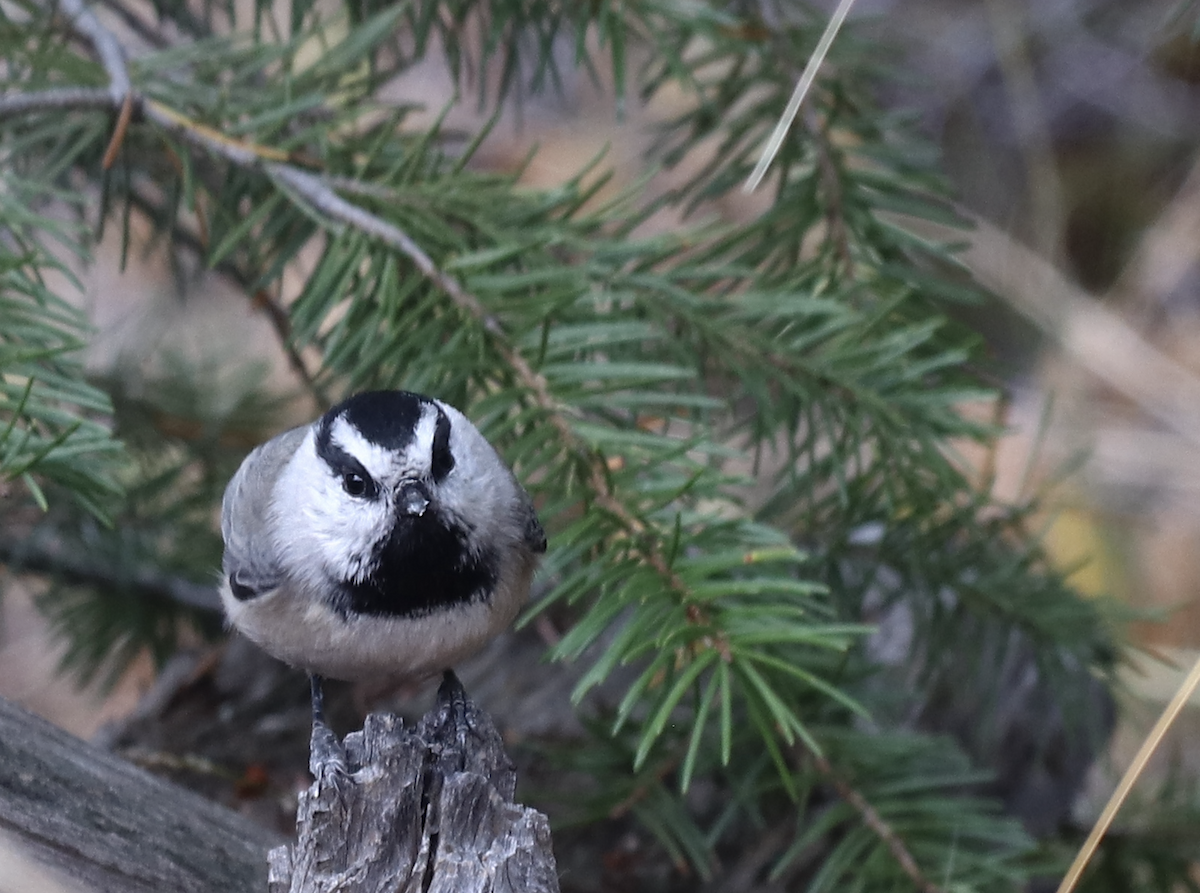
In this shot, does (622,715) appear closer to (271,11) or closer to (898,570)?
(898,570)

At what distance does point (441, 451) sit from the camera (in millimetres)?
1435

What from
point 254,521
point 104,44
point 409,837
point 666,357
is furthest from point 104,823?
point 104,44

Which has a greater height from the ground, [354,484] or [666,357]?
[666,357]

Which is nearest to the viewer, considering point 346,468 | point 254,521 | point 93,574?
point 346,468

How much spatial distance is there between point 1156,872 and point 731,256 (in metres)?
1.04

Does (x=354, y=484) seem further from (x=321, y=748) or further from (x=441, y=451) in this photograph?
(x=321, y=748)

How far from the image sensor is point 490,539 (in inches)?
58.9

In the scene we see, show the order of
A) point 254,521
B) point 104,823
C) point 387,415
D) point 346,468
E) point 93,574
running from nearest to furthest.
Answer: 1. point 104,823
2. point 387,415
3. point 346,468
4. point 254,521
5. point 93,574

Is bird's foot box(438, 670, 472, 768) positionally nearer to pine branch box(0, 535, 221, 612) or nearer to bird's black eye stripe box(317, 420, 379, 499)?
bird's black eye stripe box(317, 420, 379, 499)

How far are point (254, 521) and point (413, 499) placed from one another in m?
0.29

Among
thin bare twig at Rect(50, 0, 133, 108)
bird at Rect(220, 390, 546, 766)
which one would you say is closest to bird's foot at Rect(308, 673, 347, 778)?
bird at Rect(220, 390, 546, 766)

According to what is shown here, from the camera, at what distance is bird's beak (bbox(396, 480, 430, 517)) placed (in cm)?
143

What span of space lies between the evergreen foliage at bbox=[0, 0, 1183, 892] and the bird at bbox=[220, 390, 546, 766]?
7 centimetres

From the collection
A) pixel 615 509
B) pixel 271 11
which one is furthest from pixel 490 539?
pixel 271 11
